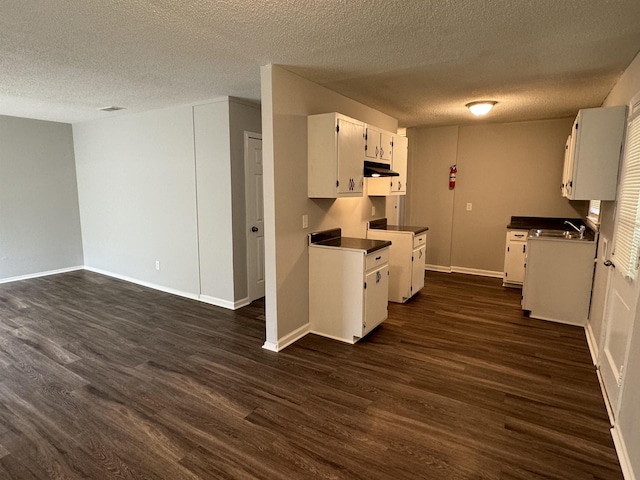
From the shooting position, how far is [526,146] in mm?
5441

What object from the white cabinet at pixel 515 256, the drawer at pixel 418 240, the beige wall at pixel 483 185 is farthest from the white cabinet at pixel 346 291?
the beige wall at pixel 483 185

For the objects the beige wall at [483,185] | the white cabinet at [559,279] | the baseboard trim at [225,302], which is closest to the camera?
the white cabinet at [559,279]

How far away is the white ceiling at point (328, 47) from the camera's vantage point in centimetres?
202

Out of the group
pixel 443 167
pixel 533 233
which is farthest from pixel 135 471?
pixel 443 167

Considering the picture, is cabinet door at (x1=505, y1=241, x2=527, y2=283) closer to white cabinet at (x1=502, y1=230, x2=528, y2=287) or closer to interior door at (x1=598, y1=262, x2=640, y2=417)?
white cabinet at (x1=502, y1=230, x2=528, y2=287)

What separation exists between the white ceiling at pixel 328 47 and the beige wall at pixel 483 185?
138 centimetres

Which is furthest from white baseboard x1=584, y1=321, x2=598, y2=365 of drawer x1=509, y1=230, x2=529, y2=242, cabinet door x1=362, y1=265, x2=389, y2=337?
cabinet door x1=362, y1=265, x2=389, y2=337

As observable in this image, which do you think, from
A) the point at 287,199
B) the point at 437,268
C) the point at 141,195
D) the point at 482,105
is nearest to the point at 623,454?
the point at 287,199

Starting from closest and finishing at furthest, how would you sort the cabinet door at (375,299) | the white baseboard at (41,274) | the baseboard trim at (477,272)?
the cabinet door at (375,299) → the white baseboard at (41,274) → the baseboard trim at (477,272)

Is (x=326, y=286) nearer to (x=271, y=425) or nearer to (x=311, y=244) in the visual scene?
(x=311, y=244)

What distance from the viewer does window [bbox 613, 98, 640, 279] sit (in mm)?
2158

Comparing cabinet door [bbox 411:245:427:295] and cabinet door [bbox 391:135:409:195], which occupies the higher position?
cabinet door [bbox 391:135:409:195]

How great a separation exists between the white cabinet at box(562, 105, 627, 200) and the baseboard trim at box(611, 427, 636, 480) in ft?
5.90

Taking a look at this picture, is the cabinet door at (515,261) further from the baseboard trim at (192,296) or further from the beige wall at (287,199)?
the baseboard trim at (192,296)
